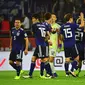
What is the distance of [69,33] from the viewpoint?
14.4 m

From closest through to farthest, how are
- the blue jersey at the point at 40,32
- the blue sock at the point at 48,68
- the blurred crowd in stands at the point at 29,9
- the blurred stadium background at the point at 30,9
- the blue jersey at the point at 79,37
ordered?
the blue jersey at the point at 40,32 < the blue sock at the point at 48,68 < the blue jersey at the point at 79,37 < the blurred stadium background at the point at 30,9 < the blurred crowd in stands at the point at 29,9

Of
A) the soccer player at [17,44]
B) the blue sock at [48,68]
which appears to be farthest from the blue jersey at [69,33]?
the soccer player at [17,44]

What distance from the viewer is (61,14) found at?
2148 cm

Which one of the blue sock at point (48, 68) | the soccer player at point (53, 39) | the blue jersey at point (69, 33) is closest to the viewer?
the blue jersey at point (69, 33)

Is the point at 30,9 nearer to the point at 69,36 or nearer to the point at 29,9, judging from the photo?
the point at 29,9

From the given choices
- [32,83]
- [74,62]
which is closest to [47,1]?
[74,62]

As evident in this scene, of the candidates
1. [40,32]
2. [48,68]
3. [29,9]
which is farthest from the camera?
[29,9]

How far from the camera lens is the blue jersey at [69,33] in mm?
14312

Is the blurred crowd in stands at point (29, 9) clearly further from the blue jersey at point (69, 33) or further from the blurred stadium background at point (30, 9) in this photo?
the blue jersey at point (69, 33)

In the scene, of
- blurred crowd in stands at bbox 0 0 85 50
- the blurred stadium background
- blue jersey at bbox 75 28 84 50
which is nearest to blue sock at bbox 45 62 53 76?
blue jersey at bbox 75 28 84 50

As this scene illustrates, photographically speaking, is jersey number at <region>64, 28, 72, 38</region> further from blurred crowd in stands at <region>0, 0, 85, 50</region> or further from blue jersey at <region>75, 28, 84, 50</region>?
blurred crowd in stands at <region>0, 0, 85, 50</region>

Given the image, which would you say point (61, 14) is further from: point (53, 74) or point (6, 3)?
point (53, 74)

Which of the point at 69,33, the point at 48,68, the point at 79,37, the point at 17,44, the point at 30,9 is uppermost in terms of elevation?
the point at 30,9

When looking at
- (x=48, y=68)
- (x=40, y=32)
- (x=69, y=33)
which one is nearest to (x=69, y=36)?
(x=69, y=33)
